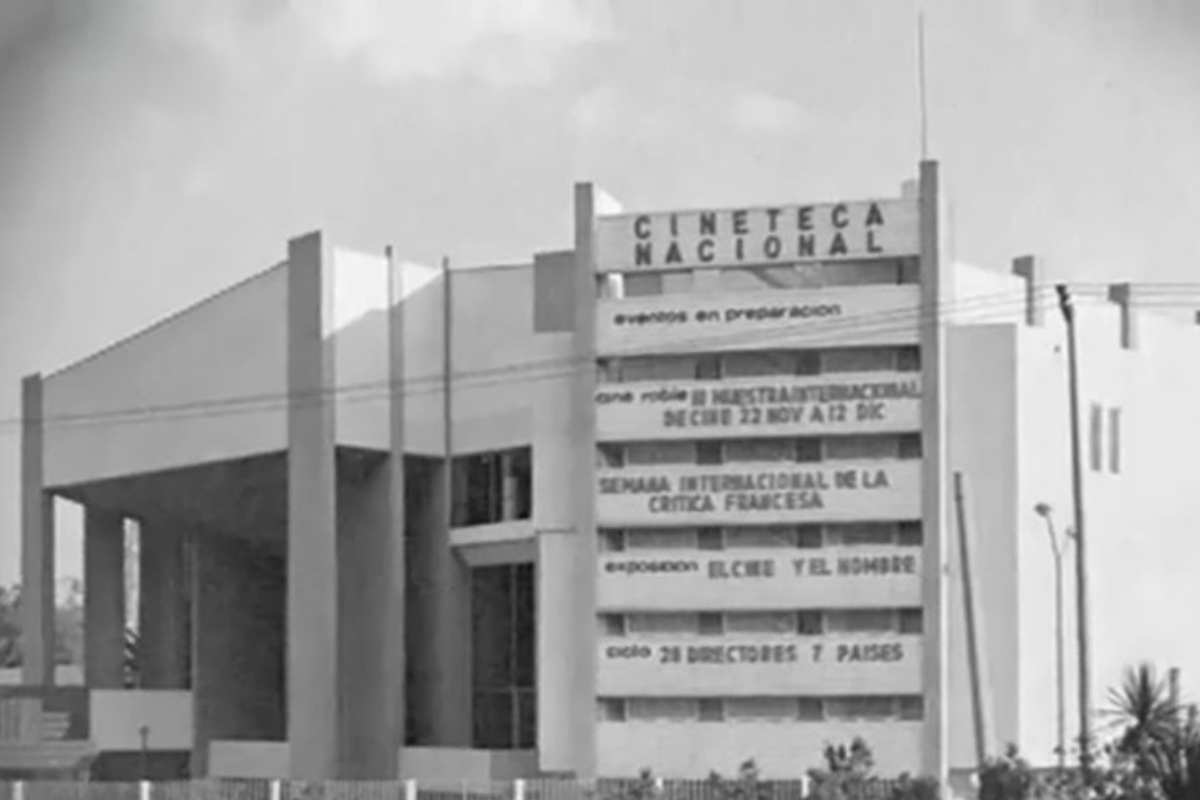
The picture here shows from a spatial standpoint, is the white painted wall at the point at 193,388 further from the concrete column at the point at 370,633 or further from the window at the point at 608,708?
→ the window at the point at 608,708

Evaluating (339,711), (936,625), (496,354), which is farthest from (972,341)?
(339,711)

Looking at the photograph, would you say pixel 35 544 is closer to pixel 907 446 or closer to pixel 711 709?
pixel 711 709

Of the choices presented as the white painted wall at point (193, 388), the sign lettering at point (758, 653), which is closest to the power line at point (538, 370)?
the white painted wall at point (193, 388)

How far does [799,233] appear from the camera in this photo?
40.2 metres

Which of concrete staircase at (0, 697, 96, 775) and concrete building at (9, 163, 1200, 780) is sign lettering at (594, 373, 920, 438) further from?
concrete staircase at (0, 697, 96, 775)

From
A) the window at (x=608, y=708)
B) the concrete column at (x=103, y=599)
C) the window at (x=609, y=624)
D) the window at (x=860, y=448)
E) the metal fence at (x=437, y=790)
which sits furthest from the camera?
the concrete column at (x=103, y=599)

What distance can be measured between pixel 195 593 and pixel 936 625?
1743cm

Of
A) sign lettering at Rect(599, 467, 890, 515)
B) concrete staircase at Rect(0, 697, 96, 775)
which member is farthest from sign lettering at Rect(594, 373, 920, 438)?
concrete staircase at Rect(0, 697, 96, 775)

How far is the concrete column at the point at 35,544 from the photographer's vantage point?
50188 mm

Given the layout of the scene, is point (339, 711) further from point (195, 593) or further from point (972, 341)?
point (972, 341)

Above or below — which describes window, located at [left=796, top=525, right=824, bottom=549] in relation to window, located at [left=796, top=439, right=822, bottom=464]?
below

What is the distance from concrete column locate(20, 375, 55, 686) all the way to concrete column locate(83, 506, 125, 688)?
73cm

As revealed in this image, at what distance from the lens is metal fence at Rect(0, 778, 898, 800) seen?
119 ft

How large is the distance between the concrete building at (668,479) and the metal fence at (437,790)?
7.88ft
